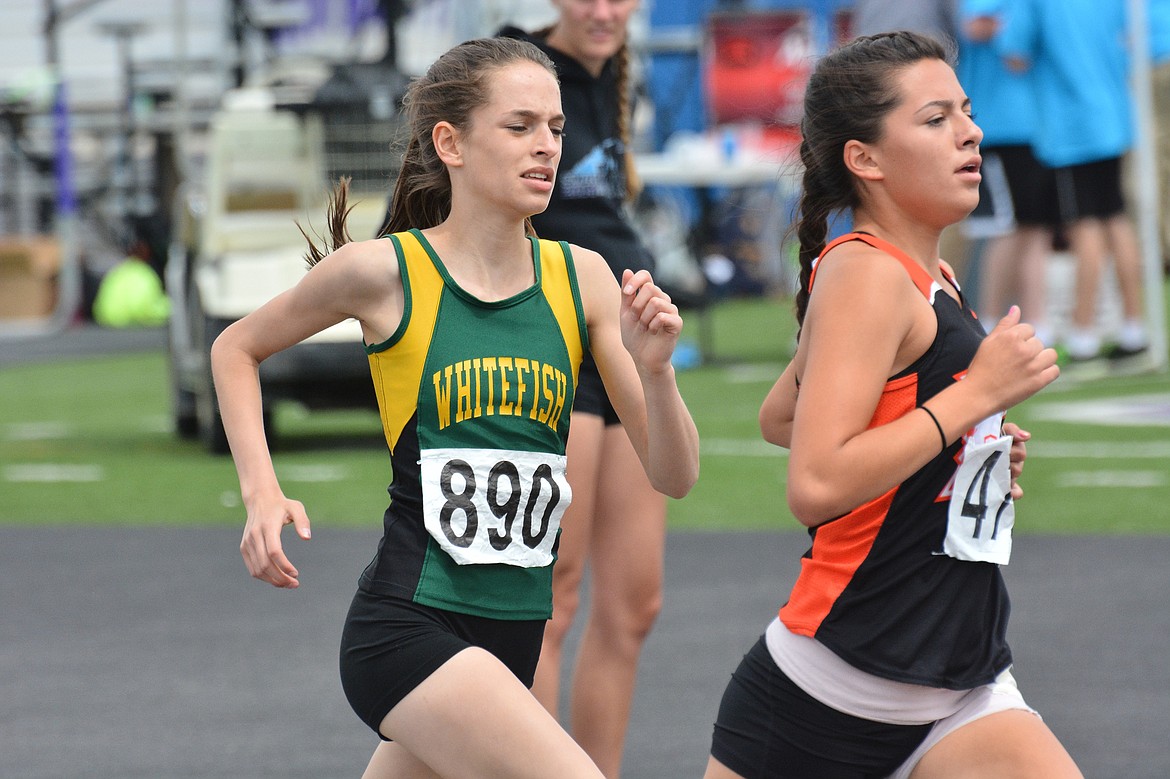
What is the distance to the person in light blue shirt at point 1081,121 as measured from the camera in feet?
36.8

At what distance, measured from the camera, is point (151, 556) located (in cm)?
777

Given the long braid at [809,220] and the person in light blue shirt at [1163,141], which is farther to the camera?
the person in light blue shirt at [1163,141]

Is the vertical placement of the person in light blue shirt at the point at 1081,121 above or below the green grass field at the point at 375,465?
above

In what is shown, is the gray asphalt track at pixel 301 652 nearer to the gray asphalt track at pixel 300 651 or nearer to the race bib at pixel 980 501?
the gray asphalt track at pixel 300 651

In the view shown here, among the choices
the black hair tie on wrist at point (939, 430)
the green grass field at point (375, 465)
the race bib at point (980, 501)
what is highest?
the black hair tie on wrist at point (939, 430)

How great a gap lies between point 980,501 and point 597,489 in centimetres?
145

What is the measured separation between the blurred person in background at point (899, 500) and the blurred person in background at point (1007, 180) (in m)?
8.33

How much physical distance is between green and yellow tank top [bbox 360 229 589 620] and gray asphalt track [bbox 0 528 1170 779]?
1.83 meters

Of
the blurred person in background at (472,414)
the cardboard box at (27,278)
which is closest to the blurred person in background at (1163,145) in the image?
the cardboard box at (27,278)

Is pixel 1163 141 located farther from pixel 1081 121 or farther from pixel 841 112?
pixel 841 112

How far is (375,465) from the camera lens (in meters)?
10.3

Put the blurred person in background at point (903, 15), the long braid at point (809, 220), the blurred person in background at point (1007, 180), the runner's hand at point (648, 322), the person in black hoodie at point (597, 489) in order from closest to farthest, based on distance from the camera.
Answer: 1. the runner's hand at point (648, 322)
2. the long braid at point (809, 220)
3. the person in black hoodie at point (597, 489)
4. the blurred person in background at point (1007, 180)
5. the blurred person in background at point (903, 15)

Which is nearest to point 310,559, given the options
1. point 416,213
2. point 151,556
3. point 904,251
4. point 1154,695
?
point 151,556

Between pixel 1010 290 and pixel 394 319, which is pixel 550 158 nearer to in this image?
pixel 394 319
